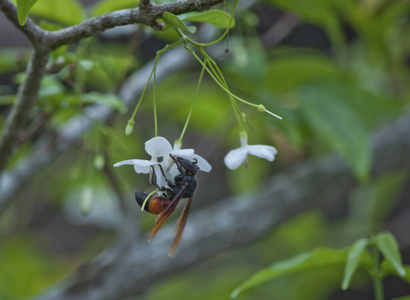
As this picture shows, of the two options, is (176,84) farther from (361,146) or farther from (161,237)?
(361,146)

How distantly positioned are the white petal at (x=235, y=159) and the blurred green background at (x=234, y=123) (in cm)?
21

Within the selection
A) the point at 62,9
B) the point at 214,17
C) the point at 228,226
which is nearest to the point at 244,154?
the point at 214,17

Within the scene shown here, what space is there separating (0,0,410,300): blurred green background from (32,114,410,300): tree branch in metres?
0.04

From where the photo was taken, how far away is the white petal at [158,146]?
402mm

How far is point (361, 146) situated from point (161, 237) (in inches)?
16.9

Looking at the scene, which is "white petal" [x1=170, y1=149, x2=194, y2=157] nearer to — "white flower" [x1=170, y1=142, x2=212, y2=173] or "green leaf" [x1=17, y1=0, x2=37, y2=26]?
"white flower" [x1=170, y1=142, x2=212, y2=173]

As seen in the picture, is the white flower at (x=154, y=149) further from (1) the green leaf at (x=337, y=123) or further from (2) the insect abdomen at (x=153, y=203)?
(1) the green leaf at (x=337, y=123)

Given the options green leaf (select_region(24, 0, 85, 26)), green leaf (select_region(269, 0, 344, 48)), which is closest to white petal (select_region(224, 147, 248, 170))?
green leaf (select_region(24, 0, 85, 26))

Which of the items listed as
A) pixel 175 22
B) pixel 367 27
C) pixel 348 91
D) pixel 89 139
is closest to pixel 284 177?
pixel 348 91

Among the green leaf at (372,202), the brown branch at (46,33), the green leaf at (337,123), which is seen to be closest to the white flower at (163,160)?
the brown branch at (46,33)

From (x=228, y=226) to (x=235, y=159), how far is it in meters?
0.55

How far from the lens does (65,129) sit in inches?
34.0

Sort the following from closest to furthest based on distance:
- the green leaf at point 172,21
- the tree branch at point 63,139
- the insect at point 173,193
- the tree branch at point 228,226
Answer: the green leaf at point 172,21, the insect at point 173,193, the tree branch at point 63,139, the tree branch at point 228,226

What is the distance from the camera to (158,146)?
1.36 feet
